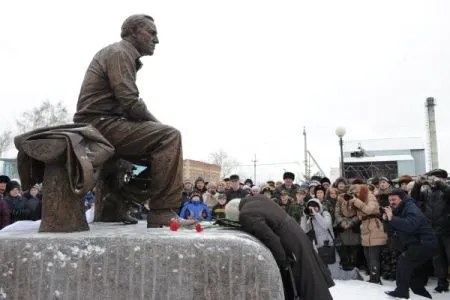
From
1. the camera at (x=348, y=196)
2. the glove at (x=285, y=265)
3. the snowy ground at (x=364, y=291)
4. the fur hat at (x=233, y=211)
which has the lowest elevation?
the snowy ground at (x=364, y=291)

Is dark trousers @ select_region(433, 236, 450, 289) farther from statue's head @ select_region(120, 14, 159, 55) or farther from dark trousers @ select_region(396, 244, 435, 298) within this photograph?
statue's head @ select_region(120, 14, 159, 55)

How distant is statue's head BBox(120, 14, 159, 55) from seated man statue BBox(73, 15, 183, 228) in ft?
0.29

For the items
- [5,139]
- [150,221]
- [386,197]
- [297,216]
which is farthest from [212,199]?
[5,139]

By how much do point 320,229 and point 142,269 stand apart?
559cm

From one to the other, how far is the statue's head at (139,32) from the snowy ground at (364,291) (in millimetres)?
4698

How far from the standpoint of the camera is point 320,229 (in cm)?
801

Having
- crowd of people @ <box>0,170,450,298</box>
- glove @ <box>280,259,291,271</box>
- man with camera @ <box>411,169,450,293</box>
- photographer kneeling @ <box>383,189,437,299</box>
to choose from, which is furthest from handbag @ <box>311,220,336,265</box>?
glove @ <box>280,259,291,271</box>

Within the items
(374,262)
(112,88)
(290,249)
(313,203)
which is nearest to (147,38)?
(112,88)

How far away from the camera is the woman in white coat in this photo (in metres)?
7.95

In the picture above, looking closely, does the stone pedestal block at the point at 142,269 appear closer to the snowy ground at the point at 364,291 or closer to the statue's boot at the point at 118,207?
the statue's boot at the point at 118,207

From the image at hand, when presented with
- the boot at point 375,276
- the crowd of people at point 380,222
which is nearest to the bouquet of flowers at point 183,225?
the crowd of people at point 380,222

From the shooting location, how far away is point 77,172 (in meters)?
3.28

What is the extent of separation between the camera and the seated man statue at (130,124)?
12.4 feet

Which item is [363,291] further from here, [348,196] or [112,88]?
[112,88]
